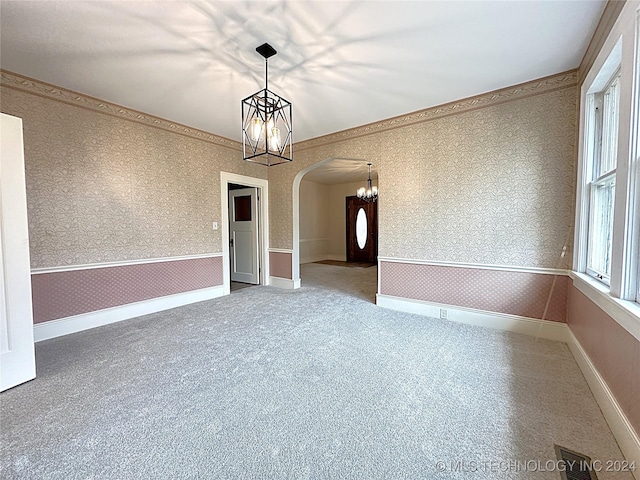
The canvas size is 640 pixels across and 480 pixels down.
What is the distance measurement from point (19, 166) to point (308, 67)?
2476 millimetres

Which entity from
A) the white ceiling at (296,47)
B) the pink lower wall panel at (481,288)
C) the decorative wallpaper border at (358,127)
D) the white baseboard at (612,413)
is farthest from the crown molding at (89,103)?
the white baseboard at (612,413)

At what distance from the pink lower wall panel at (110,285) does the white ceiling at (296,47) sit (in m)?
2.10

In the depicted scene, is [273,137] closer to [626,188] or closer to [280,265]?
[626,188]

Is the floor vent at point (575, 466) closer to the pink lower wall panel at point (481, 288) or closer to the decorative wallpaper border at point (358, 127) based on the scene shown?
the pink lower wall panel at point (481, 288)

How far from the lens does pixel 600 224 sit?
7.52ft

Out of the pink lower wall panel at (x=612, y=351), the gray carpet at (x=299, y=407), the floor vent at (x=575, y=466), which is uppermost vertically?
the pink lower wall panel at (x=612, y=351)

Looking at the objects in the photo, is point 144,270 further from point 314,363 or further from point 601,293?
point 601,293

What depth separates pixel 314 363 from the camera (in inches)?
89.7

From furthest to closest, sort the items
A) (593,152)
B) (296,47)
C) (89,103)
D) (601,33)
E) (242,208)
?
(242,208) < (89,103) < (593,152) < (296,47) < (601,33)

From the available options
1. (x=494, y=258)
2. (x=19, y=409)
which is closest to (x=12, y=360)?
(x=19, y=409)

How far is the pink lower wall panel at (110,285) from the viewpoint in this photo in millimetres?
2842

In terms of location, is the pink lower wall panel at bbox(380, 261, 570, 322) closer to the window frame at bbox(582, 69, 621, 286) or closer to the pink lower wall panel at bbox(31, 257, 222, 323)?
the window frame at bbox(582, 69, 621, 286)

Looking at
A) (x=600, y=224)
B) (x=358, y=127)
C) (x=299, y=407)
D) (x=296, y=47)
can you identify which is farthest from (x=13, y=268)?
(x=600, y=224)

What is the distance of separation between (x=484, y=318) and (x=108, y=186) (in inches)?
191
